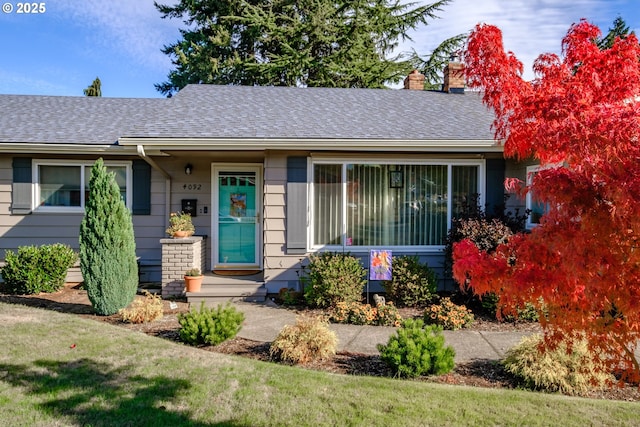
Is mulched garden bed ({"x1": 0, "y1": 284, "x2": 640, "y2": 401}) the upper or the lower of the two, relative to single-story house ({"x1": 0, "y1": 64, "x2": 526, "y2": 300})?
lower

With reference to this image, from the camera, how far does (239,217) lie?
9258mm

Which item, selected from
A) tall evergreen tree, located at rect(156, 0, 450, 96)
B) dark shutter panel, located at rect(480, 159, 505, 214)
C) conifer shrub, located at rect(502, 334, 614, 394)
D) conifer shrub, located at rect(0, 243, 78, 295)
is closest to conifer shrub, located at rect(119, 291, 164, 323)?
conifer shrub, located at rect(0, 243, 78, 295)

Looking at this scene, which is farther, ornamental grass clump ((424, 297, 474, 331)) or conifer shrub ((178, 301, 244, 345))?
ornamental grass clump ((424, 297, 474, 331))

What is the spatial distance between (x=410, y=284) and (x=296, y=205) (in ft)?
7.91

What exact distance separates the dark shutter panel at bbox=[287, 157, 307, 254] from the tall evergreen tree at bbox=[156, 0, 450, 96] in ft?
40.8

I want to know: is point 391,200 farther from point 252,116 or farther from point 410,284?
point 252,116

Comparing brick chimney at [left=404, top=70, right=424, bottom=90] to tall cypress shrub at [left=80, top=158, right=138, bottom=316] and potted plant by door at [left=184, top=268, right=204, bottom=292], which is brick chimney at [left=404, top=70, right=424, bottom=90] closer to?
potted plant by door at [left=184, top=268, right=204, bottom=292]

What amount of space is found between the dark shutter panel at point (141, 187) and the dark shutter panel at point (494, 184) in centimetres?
666

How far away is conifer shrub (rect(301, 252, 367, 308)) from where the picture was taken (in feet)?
23.0

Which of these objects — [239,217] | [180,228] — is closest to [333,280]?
[180,228]

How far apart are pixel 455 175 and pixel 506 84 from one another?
5675 mm

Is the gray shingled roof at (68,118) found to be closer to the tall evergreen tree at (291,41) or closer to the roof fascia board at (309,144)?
the roof fascia board at (309,144)

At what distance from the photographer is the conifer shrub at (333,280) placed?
700 centimetres

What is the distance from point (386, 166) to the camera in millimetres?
8211
